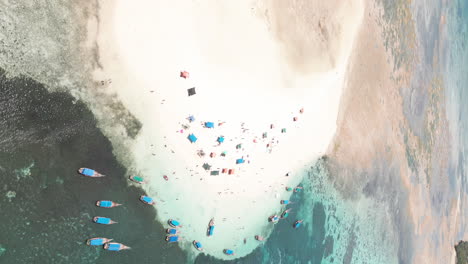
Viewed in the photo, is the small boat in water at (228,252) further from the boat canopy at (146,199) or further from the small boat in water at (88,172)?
the small boat in water at (88,172)

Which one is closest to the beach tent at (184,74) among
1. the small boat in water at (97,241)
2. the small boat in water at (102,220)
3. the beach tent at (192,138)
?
the beach tent at (192,138)

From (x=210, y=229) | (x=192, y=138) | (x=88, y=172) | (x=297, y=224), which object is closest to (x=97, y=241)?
(x=88, y=172)

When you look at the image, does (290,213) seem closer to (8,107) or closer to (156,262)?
(156,262)

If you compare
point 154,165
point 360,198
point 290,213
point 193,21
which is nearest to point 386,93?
point 360,198

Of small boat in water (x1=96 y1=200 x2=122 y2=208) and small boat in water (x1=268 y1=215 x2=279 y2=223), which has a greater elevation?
small boat in water (x1=96 y1=200 x2=122 y2=208)

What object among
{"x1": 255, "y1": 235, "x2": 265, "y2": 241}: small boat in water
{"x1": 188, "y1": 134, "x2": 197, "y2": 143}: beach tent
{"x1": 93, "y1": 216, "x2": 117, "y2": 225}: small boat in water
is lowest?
{"x1": 255, "y1": 235, "x2": 265, "y2": 241}: small boat in water

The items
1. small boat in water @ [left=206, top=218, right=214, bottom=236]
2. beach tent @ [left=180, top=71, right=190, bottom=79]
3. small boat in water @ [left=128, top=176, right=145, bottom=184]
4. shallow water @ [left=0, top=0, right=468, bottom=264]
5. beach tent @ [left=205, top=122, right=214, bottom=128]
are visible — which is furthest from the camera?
small boat in water @ [left=206, top=218, right=214, bottom=236]

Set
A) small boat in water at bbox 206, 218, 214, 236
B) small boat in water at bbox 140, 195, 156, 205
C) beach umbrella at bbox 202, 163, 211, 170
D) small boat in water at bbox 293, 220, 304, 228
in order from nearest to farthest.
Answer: small boat in water at bbox 140, 195, 156, 205, beach umbrella at bbox 202, 163, 211, 170, small boat in water at bbox 206, 218, 214, 236, small boat in water at bbox 293, 220, 304, 228

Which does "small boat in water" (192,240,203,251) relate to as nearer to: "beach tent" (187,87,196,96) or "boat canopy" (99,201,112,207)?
"boat canopy" (99,201,112,207)

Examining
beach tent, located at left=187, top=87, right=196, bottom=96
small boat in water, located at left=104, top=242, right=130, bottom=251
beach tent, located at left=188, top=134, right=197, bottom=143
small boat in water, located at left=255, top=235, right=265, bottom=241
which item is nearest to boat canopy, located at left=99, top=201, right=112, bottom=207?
small boat in water, located at left=104, top=242, right=130, bottom=251
